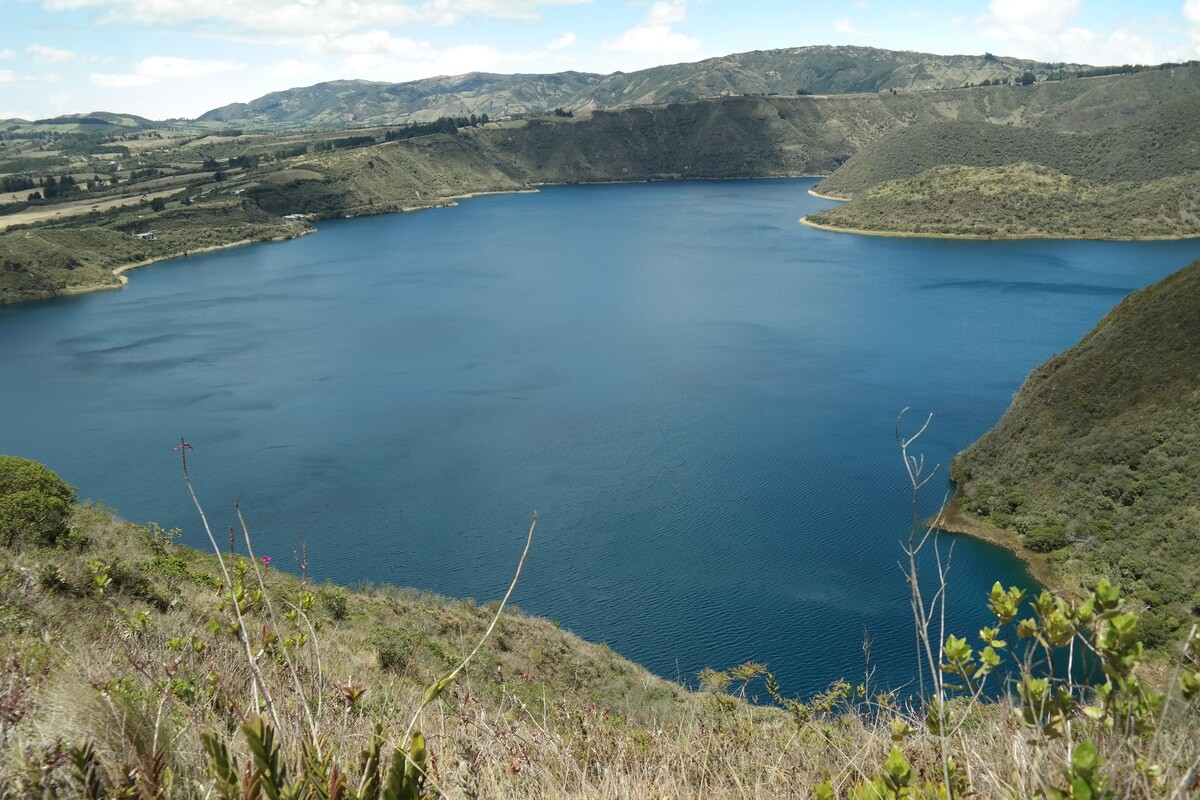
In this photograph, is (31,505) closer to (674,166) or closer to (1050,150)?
(1050,150)

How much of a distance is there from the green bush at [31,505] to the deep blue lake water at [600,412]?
912 cm

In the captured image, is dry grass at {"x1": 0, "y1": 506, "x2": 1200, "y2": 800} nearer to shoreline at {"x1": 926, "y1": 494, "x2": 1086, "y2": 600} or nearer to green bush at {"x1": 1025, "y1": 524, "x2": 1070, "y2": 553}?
shoreline at {"x1": 926, "y1": 494, "x2": 1086, "y2": 600}

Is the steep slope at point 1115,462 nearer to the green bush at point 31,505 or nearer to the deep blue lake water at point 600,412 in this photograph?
the deep blue lake water at point 600,412

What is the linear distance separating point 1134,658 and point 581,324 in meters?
57.2

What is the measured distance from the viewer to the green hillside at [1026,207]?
279 ft

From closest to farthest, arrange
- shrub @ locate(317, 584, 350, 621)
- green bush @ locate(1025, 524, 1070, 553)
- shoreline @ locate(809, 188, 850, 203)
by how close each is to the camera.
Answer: shrub @ locate(317, 584, 350, 621) → green bush @ locate(1025, 524, 1070, 553) → shoreline @ locate(809, 188, 850, 203)

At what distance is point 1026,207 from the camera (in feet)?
294

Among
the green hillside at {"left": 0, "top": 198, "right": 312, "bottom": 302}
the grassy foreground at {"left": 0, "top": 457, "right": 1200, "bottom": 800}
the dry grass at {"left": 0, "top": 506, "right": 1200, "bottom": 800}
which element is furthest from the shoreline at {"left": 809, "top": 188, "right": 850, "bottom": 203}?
the grassy foreground at {"left": 0, "top": 457, "right": 1200, "bottom": 800}

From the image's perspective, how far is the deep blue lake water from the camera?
26078mm

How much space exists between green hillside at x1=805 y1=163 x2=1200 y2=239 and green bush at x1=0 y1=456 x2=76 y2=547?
89699 mm

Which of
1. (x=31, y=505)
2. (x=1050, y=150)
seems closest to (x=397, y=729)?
(x=31, y=505)

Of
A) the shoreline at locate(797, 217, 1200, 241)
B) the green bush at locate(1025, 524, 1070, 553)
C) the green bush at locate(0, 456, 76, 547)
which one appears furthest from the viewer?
the shoreline at locate(797, 217, 1200, 241)

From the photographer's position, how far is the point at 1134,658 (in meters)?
2.52

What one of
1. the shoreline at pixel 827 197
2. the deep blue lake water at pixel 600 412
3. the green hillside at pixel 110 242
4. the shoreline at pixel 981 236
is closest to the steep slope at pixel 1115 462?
the deep blue lake water at pixel 600 412
